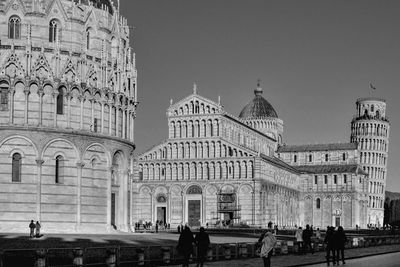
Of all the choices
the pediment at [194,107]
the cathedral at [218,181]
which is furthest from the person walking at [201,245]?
A: the pediment at [194,107]

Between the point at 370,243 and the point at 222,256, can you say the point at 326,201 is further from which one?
the point at 222,256

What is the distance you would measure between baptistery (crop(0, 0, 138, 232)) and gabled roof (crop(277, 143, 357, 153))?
94.6 metres

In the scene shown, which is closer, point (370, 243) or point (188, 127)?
point (370, 243)

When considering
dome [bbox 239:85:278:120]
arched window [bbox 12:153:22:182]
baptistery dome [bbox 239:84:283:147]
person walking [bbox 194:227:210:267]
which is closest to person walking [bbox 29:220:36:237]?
arched window [bbox 12:153:22:182]

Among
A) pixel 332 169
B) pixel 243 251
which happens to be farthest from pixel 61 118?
pixel 332 169

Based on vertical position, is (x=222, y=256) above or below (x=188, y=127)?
below

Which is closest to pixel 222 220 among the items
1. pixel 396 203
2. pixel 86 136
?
pixel 86 136

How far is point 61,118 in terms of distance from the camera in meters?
54.1

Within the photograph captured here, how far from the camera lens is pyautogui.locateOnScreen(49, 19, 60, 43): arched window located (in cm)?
5494

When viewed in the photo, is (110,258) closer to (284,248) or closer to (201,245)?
(201,245)

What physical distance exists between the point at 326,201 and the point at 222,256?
4142 inches

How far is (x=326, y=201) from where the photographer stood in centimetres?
14050

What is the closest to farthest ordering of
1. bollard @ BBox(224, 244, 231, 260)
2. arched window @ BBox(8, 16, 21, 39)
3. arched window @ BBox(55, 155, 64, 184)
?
bollard @ BBox(224, 244, 231, 260) → arched window @ BBox(55, 155, 64, 184) → arched window @ BBox(8, 16, 21, 39)

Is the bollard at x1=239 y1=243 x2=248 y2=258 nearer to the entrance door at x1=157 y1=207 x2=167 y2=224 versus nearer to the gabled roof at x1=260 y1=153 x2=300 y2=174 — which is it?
the gabled roof at x1=260 y1=153 x2=300 y2=174
